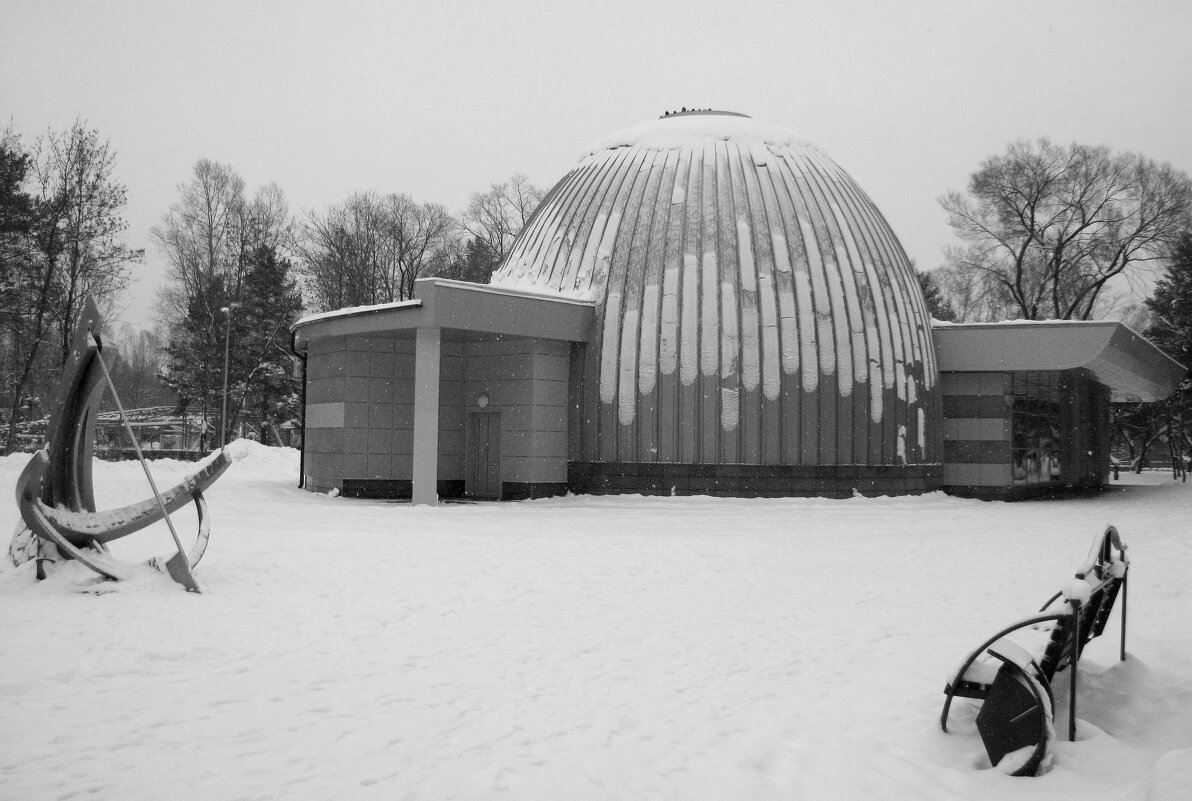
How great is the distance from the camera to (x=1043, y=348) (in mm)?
20969

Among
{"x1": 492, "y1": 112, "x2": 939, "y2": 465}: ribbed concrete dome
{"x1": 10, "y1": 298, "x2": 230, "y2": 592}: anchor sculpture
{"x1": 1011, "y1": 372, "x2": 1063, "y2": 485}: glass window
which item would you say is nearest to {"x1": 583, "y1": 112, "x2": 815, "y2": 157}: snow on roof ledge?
{"x1": 492, "y1": 112, "x2": 939, "y2": 465}: ribbed concrete dome

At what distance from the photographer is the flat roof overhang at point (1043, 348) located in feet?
67.4

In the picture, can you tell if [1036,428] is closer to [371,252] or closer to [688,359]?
[688,359]

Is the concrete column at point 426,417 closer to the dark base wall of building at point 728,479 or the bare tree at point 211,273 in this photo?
the dark base wall of building at point 728,479

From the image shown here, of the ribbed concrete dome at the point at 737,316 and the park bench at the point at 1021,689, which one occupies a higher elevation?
the ribbed concrete dome at the point at 737,316

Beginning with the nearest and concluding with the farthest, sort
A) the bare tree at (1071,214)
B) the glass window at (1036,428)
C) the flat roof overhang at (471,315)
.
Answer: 1. the flat roof overhang at (471,315)
2. the glass window at (1036,428)
3. the bare tree at (1071,214)

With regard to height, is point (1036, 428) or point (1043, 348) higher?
point (1043, 348)

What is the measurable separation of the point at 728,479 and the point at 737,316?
3.39 m

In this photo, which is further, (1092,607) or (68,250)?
(68,250)

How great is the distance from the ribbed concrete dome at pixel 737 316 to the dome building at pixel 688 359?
5 cm

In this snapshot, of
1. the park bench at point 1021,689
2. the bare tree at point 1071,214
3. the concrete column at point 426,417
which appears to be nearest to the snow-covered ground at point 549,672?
the park bench at point 1021,689

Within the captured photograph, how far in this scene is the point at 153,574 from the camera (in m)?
8.05

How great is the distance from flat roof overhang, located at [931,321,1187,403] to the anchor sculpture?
60.4ft

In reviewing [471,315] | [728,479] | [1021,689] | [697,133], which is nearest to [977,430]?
[728,479]
